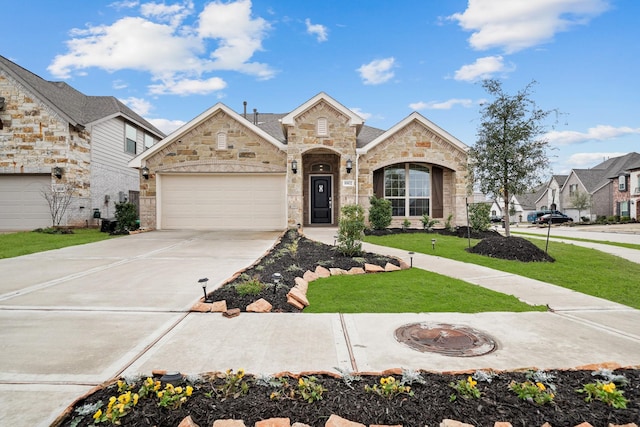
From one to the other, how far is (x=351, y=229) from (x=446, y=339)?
4.14 meters

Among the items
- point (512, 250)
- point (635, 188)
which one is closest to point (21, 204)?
point (512, 250)

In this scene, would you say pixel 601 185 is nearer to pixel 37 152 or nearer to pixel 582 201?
pixel 582 201

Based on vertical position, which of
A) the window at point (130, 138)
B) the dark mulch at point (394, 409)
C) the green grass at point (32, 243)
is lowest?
the dark mulch at point (394, 409)

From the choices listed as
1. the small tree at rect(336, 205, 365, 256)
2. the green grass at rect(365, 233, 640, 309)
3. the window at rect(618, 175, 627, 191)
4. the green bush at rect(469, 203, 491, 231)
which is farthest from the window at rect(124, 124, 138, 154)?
the window at rect(618, 175, 627, 191)

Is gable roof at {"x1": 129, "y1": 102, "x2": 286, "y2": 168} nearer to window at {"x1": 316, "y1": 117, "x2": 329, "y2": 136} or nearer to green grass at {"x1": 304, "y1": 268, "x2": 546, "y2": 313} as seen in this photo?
window at {"x1": 316, "y1": 117, "x2": 329, "y2": 136}

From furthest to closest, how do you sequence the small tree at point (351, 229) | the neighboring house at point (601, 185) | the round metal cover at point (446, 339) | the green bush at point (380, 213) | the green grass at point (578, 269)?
1. the neighboring house at point (601, 185)
2. the green bush at point (380, 213)
3. the small tree at point (351, 229)
4. the green grass at point (578, 269)
5. the round metal cover at point (446, 339)

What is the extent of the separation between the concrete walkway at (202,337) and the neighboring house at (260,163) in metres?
8.81

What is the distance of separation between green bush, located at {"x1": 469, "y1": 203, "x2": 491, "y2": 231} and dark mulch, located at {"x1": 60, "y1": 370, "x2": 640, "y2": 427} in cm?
1085

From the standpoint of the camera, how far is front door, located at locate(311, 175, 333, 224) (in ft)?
49.6

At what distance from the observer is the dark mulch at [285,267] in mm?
4172

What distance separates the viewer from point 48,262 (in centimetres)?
698

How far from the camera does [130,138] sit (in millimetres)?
18875

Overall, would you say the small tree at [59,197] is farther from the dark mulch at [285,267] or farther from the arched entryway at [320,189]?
the dark mulch at [285,267]

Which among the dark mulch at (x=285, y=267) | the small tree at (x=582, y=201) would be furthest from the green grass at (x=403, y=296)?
the small tree at (x=582, y=201)
